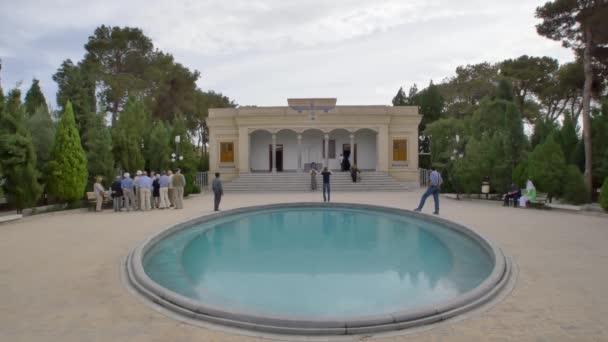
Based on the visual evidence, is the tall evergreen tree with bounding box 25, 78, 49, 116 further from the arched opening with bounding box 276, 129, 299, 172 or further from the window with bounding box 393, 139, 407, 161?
the window with bounding box 393, 139, 407, 161

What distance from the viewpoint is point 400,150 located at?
25.8 m

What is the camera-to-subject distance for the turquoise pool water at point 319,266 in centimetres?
511

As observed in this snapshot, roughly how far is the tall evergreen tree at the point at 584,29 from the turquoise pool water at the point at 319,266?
901 cm

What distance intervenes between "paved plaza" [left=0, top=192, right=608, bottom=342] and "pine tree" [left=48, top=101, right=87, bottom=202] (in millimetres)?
3868

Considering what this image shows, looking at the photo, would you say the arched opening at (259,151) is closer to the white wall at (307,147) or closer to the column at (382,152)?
the white wall at (307,147)

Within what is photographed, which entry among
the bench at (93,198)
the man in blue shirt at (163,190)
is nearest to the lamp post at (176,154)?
the man in blue shirt at (163,190)

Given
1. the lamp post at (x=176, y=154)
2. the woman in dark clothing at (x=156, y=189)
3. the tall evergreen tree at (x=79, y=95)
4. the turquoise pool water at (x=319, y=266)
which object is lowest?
the turquoise pool water at (x=319, y=266)

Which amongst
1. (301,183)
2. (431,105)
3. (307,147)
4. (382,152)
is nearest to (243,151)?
(301,183)

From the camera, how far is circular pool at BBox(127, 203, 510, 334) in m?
4.00

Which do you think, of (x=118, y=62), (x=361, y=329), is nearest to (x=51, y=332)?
(x=361, y=329)

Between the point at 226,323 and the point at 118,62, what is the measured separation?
107 feet

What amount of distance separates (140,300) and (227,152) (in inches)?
857

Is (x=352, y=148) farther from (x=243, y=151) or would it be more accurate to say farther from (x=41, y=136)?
(x=41, y=136)

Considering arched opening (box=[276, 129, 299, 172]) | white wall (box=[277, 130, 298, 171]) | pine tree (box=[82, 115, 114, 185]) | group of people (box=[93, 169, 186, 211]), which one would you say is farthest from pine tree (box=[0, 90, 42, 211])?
white wall (box=[277, 130, 298, 171])
